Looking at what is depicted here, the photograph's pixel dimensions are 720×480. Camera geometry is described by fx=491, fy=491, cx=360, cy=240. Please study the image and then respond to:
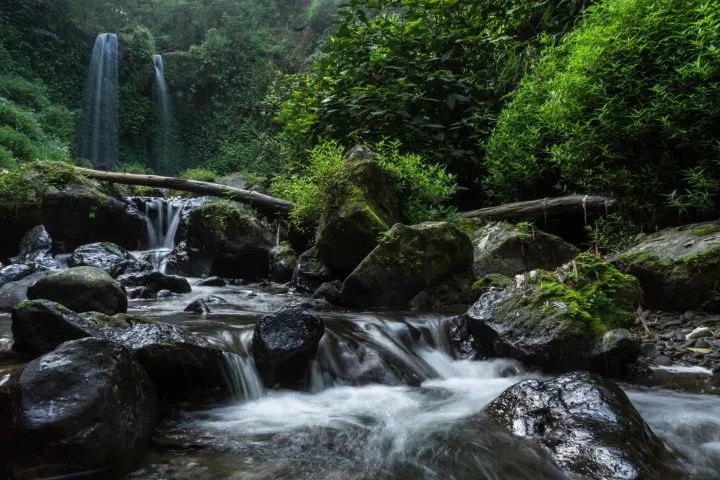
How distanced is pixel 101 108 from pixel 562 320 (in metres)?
22.8

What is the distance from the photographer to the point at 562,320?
4012 millimetres

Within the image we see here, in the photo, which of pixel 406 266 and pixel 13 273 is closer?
pixel 406 266

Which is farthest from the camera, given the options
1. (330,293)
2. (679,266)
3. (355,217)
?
(355,217)

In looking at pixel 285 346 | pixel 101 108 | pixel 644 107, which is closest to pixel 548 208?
pixel 644 107

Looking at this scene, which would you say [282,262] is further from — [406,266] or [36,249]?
[36,249]

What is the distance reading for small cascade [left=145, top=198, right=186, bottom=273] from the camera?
10.3 meters

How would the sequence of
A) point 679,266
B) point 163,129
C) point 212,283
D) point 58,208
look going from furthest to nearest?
point 163,129 < point 58,208 < point 212,283 < point 679,266

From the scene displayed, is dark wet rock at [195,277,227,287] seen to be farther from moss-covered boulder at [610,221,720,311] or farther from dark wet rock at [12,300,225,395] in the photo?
moss-covered boulder at [610,221,720,311]

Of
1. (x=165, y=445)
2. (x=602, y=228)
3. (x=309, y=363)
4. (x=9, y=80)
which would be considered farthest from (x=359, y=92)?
(x=9, y=80)

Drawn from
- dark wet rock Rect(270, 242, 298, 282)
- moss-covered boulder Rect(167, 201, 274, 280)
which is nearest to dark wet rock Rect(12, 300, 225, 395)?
dark wet rock Rect(270, 242, 298, 282)

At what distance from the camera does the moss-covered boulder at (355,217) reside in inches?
262

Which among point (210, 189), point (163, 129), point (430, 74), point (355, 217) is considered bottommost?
point (355, 217)

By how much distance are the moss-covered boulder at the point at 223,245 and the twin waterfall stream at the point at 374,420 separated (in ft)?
12.6

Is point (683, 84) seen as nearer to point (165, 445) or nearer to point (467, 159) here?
point (467, 159)
